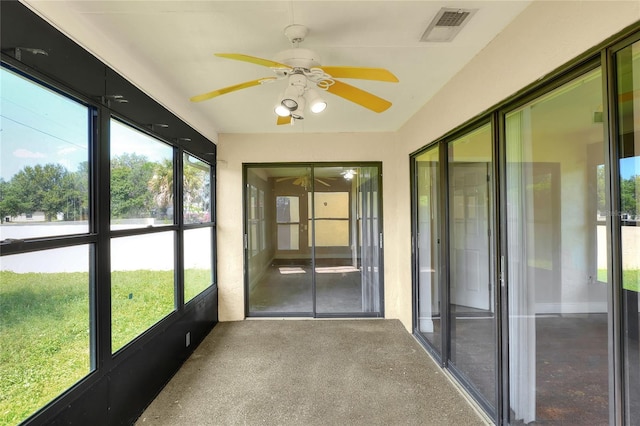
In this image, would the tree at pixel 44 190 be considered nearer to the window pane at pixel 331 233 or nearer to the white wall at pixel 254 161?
the white wall at pixel 254 161

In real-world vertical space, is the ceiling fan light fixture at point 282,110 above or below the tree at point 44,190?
above

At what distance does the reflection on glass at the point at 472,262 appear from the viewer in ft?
7.80

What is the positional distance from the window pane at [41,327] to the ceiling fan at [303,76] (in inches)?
51.4

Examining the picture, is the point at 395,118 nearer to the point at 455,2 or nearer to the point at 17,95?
the point at 455,2

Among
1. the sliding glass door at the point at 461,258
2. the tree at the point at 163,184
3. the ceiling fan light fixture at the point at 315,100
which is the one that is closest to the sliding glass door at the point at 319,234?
the sliding glass door at the point at 461,258

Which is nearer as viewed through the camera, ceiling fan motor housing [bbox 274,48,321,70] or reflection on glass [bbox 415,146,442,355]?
ceiling fan motor housing [bbox 274,48,321,70]

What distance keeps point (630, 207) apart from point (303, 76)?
5.68 ft

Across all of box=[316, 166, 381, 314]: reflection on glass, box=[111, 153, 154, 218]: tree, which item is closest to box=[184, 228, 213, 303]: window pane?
box=[111, 153, 154, 218]: tree

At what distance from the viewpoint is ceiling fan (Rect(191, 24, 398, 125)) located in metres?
1.66

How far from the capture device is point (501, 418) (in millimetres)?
2076

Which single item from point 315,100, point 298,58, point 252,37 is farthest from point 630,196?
point 252,37

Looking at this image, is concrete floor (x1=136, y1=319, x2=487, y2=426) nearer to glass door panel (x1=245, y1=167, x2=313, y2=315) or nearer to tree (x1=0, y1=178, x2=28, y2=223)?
glass door panel (x1=245, y1=167, x2=313, y2=315)

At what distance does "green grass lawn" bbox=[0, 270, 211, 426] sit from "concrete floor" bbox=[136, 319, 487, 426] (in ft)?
2.86

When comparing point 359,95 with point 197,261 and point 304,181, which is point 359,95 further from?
point 197,261
